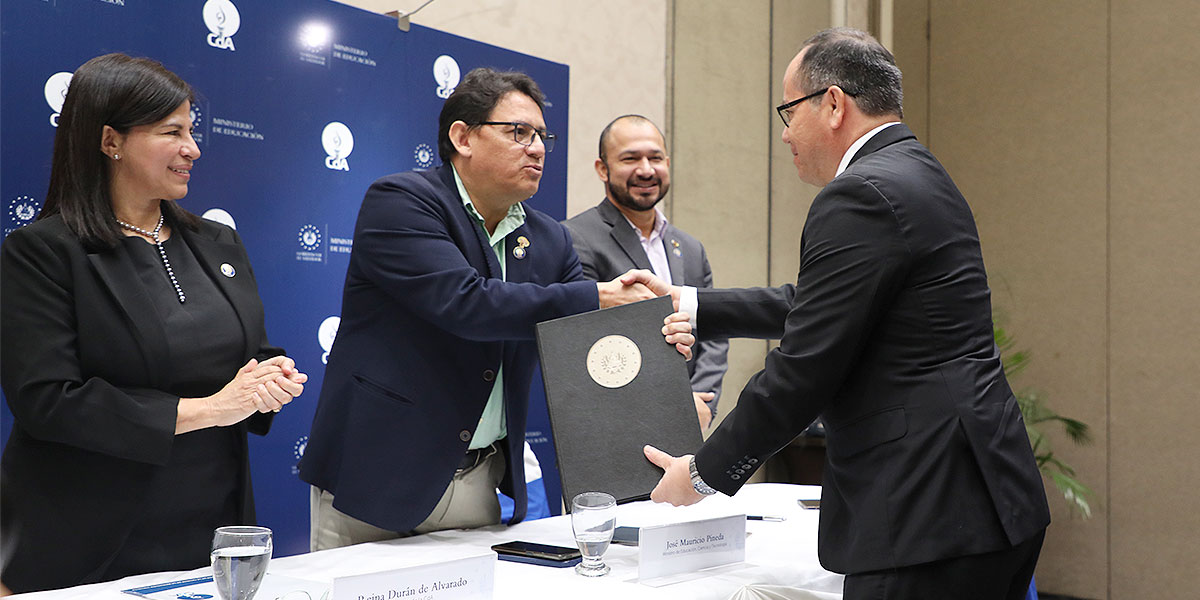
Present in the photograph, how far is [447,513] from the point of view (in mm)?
2375

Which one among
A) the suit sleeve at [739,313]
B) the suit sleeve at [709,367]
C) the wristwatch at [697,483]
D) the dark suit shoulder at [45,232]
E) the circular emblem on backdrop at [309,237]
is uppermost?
the circular emblem on backdrop at [309,237]

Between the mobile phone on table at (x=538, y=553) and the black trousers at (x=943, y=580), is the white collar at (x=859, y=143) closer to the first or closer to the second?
A: the black trousers at (x=943, y=580)

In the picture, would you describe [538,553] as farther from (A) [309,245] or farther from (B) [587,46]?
(B) [587,46]

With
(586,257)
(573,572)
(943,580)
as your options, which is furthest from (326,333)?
(943,580)

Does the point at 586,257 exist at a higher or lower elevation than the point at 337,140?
lower

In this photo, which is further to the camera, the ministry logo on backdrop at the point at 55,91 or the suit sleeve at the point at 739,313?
the ministry logo on backdrop at the point at 55,91

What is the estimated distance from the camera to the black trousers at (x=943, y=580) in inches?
65.0

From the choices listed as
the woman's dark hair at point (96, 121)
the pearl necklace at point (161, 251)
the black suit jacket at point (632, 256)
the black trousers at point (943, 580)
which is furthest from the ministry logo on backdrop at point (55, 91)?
the black trousers at point (943, 580)

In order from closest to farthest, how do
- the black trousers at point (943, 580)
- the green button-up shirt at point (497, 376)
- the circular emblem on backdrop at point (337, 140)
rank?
the black trousers at point (943, 580), the green button-up shirt at point (497, 376), the circular emblem on backdrop at point (337, 140)

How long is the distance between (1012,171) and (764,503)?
4.28m

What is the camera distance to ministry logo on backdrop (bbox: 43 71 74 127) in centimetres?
285

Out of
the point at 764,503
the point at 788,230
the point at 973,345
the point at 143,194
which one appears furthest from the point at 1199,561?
the point at 143,194

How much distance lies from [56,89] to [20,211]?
1.19 feet

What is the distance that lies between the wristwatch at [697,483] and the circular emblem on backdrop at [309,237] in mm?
1983
